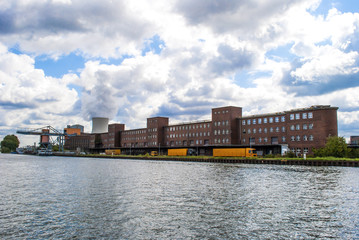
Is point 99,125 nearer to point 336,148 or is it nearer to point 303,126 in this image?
point 303,126

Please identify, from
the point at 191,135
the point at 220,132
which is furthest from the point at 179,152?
the point at 220,132

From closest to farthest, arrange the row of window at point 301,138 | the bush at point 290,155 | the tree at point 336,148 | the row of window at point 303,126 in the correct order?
the tree at point 336,148 → the bush at point 290,155 → the row of window at point 301,138 → the row of window at point 303,126

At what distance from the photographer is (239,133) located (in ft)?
341

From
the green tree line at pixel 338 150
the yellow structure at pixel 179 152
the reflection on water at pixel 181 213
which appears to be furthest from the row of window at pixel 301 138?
the reflection on water at pixel 181 213

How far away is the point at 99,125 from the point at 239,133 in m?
95.3

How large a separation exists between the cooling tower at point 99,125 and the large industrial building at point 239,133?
1301cm

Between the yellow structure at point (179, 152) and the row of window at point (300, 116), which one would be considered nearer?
the row of window at point (300, 116)

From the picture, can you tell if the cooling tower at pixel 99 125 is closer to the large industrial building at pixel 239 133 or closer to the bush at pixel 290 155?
the large industrial building at pixel 239 133

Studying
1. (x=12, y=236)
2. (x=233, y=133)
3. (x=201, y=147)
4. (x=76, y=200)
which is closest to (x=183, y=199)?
(x=76, y=200)

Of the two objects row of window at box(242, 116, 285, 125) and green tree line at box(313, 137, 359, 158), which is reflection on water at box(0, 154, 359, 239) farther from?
row of window at box(242, 116, 285, 125)

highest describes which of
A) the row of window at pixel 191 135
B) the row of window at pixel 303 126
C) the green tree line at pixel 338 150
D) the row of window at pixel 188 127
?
the row of window at pixel 188 127

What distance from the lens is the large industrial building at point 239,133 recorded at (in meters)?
80.6

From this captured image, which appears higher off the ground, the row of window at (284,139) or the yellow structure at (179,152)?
the row of window at (284,139)

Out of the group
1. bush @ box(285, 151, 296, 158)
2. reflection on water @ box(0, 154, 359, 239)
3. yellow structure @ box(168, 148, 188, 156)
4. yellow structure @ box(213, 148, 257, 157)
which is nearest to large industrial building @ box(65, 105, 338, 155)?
yellow structure @ box(213, 148, 257, 157)
